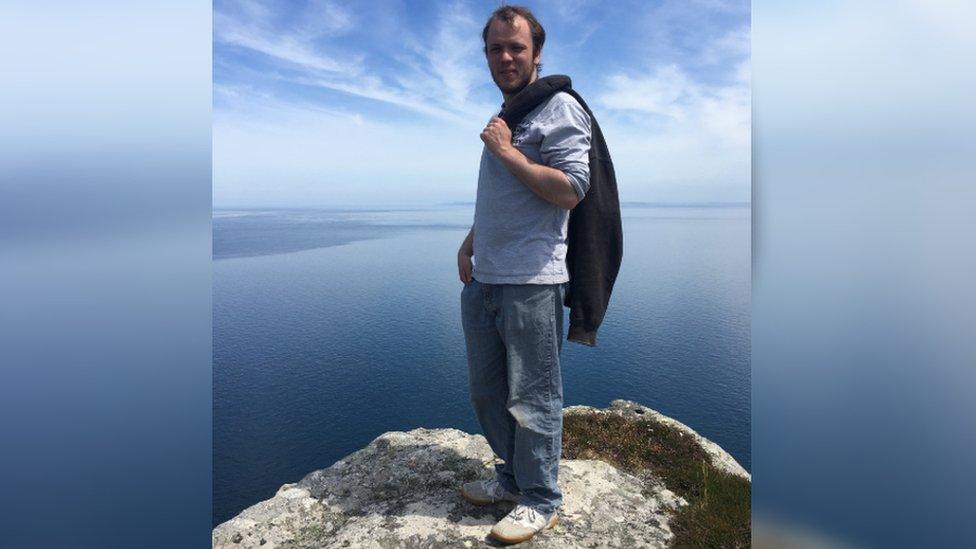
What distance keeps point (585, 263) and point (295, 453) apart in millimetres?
27613

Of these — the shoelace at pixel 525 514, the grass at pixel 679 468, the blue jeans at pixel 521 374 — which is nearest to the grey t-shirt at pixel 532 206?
the blue jeans at pixel 521 374

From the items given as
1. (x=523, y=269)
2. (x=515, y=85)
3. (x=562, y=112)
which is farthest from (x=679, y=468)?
(x=515, y=85)

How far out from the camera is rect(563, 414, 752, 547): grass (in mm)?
3027

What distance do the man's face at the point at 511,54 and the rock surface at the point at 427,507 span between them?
2574mm

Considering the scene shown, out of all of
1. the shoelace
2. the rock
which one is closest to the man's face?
the shoelace

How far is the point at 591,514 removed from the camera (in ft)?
10.3

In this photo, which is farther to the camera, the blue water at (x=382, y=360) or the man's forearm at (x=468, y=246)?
the blue water at (x=382, y=360)

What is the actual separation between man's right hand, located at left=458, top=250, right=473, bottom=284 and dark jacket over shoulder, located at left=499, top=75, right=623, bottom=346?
0.61 meters

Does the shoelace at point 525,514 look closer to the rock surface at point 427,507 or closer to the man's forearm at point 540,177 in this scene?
the rock surface at point 427,507

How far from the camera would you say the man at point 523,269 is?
2.40 meters

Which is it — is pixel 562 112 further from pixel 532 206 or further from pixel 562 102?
pixel 532 206

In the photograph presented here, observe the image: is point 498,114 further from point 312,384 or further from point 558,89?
point 312,384

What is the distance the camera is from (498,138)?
2361 millimetres
